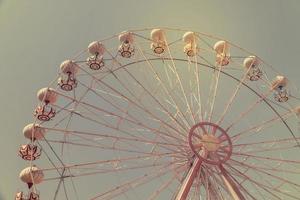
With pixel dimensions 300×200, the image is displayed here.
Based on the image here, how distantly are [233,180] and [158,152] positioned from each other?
129 centimetres

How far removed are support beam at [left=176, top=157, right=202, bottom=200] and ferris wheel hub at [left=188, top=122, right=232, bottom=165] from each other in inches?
4.5

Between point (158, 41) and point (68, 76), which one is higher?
point (158, 41)

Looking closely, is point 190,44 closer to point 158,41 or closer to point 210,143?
point 158,41

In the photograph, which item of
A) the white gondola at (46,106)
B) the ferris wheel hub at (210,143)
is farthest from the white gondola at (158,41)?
the ferris wheel hub at (210,143)

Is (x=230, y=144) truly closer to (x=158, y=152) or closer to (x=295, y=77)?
(x=158, y=152)

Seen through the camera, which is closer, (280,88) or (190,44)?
(280,88)

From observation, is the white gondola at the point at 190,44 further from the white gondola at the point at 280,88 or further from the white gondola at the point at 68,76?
the white gondola at the point at 68,76

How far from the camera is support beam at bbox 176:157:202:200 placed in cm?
802

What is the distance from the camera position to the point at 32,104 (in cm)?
1490

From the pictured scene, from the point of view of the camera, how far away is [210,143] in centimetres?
890

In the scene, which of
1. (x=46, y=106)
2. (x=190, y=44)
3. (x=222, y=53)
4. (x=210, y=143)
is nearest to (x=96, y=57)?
(x=46, y=106)

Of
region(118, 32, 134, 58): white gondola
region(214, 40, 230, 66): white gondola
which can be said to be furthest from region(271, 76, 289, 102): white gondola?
region(118, 32, 134, 58): white gondola

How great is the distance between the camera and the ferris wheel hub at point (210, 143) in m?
8.77

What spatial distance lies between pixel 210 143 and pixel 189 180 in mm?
860
